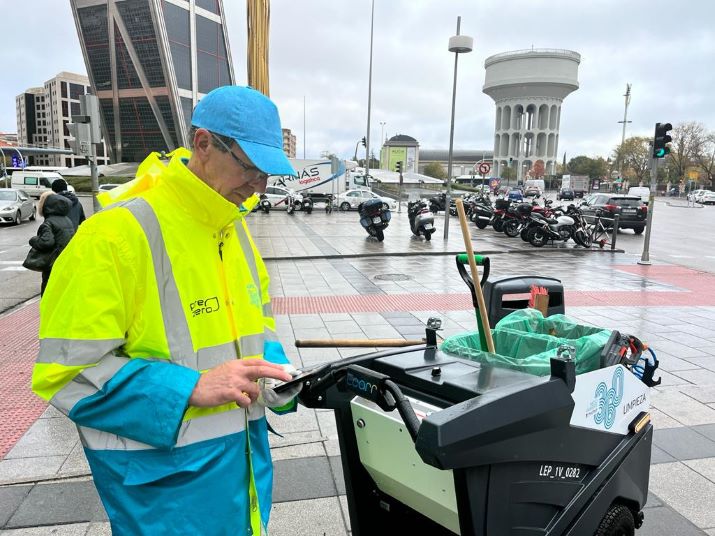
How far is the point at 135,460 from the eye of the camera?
4.30ft

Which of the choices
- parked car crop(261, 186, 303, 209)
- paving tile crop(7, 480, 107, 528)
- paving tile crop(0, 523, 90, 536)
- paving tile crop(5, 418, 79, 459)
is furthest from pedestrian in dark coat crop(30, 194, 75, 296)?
parked car crop(261, 186, 303, 209)

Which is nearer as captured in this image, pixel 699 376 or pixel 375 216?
pixel 699 376

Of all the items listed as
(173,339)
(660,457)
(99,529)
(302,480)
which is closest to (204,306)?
(173,339)

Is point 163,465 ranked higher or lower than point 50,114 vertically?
lower

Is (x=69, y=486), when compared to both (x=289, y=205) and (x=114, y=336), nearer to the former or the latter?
(x=114, y=336)

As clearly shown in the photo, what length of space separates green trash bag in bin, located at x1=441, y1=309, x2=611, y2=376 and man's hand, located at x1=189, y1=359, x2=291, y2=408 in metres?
0.79

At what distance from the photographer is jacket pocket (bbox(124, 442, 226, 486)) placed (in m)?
1.31

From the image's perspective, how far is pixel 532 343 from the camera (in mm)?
2162

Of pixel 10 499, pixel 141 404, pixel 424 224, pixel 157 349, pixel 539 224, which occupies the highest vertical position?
pixel 157 349

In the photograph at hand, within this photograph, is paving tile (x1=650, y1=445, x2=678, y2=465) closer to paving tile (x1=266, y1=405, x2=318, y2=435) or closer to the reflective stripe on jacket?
paving tile (x1=266, y1=405, x2=318, y2=435)

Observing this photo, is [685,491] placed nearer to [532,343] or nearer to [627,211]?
[532,343]

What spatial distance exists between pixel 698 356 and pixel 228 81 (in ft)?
245

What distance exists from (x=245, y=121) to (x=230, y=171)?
14 centimetres

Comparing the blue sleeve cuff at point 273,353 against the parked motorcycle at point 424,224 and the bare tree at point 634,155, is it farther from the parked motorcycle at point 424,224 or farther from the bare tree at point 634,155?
the bare tree at point 634,155
